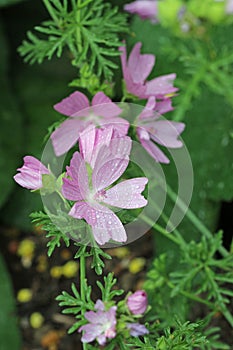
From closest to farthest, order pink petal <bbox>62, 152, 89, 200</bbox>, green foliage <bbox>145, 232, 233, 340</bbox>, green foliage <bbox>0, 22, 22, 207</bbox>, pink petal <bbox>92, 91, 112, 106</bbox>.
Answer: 1. pink petal <bbox>62, 152, 89, 200</bbox>
2. pink petal <bbox>92, 91, 112, 106</bbox>
3. green foliage <bbox>145, 232, 233, 340</bbox>
4. green foliage <bbox>0, 22, 22, 207</bbox>

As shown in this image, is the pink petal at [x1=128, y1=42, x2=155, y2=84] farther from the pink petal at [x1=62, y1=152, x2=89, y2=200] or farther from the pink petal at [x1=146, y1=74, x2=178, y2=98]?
the pink petal at [x1=62, y1=152, x2=89, y2=200]

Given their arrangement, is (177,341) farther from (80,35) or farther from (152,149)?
(80,35)

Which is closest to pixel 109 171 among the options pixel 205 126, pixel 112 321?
pixel 112 321

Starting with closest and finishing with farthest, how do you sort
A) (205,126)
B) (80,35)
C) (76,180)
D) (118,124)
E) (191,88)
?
(76,180) < (118,124) < (80,35) < (191,88) < (205,126)

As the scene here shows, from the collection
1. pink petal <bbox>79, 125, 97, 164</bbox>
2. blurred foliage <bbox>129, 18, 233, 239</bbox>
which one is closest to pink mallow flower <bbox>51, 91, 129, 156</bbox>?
pink petal <bbox>79, 125, 97, 164</bbox>

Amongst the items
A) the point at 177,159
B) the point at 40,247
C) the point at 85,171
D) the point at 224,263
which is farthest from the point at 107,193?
the point at 40,247

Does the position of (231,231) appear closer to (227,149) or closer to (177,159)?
(227,149)
